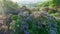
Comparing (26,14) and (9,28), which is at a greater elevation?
(26,14)

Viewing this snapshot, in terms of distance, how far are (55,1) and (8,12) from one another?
3.43 meters

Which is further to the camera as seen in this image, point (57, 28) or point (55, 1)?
point (55, 1)

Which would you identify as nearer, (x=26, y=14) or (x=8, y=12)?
(x=26, y=14)

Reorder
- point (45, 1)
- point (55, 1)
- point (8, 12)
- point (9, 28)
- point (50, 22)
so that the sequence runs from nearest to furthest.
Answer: point (9, 28) < point (50, 22) < point (8, 12) < point (55, 1) < point (45, 1)

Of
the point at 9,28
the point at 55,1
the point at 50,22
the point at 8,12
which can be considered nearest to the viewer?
the point at 9,28

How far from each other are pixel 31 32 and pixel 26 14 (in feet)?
2.23

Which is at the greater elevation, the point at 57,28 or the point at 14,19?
the point at 14,19

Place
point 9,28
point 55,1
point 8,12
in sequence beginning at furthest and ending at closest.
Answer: point 55,1
point 8,12
point 9,28

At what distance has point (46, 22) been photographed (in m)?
5.72

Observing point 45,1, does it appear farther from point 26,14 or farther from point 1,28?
point 1,28

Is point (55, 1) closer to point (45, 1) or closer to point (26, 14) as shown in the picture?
point (45, 1)

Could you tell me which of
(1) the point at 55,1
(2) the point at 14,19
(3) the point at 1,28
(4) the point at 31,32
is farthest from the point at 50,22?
(1) the point at 55,1

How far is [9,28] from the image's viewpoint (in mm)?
5402

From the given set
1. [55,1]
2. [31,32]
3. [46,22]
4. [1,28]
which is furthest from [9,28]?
[55,1]
